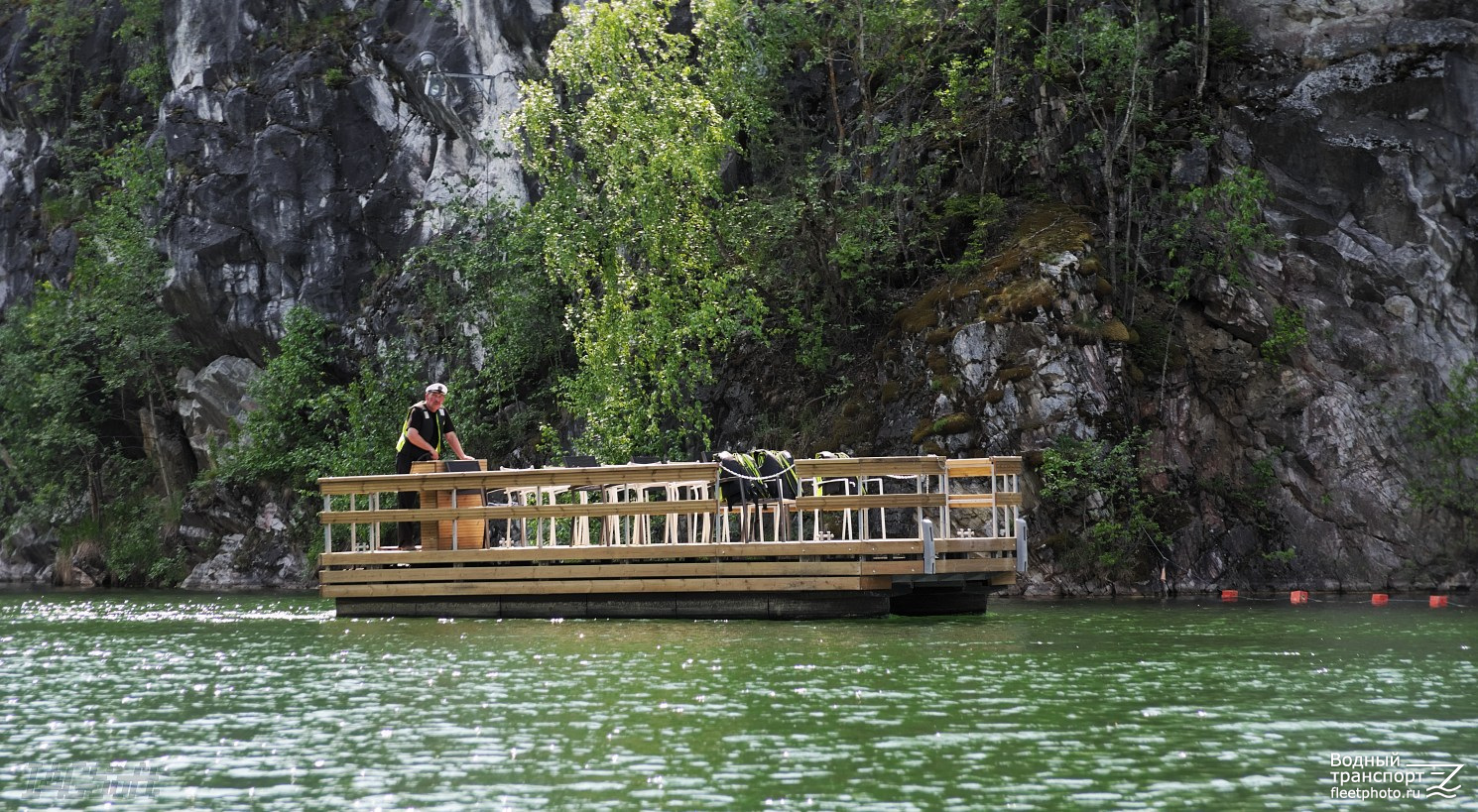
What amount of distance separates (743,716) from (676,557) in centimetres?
777

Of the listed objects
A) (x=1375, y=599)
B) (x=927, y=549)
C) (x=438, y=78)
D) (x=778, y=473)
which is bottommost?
(x=1375, y=599)

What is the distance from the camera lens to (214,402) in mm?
37156

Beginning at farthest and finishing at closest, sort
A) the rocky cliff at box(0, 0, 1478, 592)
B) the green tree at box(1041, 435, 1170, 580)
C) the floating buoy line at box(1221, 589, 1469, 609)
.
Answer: the rocky cliff at box(0, 0, 1478, 592), the green tree at box(1041, 435, 1170, 580), the floating buoy line at box(1221, 589, 1469, 609)

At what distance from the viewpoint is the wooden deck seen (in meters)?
17.7

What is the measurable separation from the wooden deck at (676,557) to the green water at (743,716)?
0.66 m

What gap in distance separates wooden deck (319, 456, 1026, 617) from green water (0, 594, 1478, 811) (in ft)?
2.18

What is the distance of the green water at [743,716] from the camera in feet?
26.8

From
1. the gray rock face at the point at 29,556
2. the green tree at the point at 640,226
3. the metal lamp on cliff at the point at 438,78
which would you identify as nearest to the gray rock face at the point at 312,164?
the metal lamp on cliff at the point at 438,78

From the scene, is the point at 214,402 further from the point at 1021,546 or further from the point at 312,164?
the point at 1021,546

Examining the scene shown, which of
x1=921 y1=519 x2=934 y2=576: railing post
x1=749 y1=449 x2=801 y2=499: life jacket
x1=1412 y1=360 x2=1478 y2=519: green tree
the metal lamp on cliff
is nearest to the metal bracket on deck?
x1=921 y1=519 x2=934 y2=576: railing post

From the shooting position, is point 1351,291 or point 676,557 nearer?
point 676,557

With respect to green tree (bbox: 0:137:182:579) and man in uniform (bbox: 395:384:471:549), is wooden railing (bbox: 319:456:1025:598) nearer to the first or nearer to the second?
man in uniform (bbox: 395:384:471:549)

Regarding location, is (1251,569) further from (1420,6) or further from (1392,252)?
(1420,6)

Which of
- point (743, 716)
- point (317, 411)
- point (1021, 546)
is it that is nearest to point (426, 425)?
point (1021, 546)
